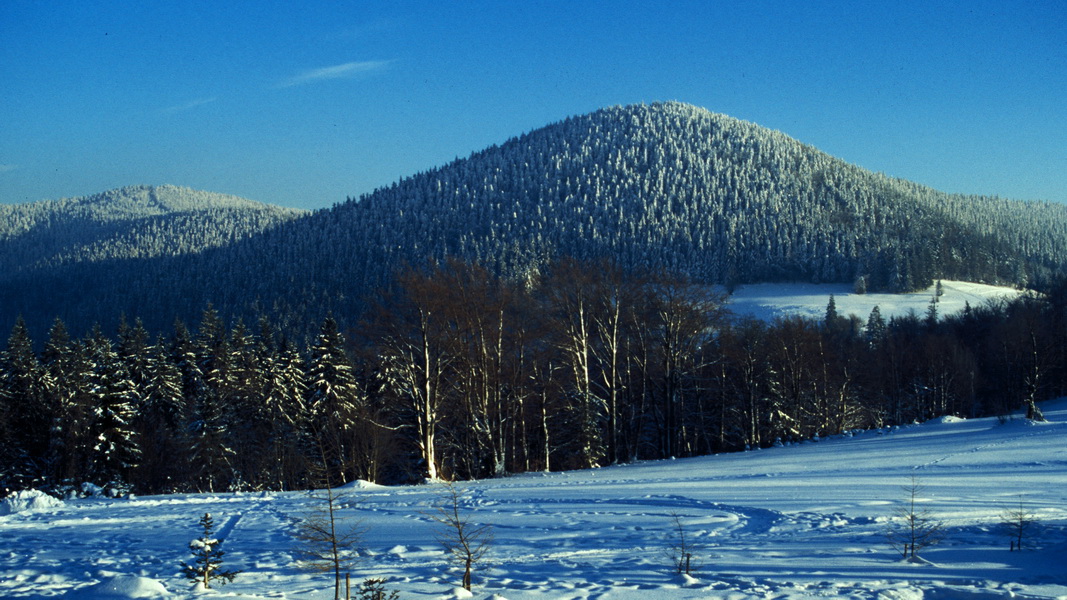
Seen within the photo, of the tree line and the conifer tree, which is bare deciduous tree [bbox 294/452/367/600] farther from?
the conifer tree

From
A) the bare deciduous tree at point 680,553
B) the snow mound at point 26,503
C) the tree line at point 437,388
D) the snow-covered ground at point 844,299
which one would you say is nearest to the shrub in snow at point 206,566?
the bare deciduous tree at point 680,553

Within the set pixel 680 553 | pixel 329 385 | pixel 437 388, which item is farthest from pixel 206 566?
pixel 329 385

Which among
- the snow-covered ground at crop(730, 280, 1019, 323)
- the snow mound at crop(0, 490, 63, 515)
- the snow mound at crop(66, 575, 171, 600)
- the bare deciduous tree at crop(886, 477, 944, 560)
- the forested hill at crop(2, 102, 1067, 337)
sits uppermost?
the forested hill at crop(2, 102, 1067, 337)

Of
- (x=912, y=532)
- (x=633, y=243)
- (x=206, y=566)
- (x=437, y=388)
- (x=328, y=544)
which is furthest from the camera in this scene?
(x=633, y=243)

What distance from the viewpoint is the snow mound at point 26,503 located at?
15.8 meters

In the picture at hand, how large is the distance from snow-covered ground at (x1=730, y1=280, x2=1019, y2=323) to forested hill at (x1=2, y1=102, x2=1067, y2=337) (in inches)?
170

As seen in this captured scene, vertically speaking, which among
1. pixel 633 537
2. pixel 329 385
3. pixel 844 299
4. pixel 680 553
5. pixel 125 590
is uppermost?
pixel 844 299

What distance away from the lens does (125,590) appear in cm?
850

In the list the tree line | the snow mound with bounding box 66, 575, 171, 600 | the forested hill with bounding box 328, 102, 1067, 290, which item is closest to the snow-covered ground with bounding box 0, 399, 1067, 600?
the snow mound with bounding box 66, 575, 171, 600

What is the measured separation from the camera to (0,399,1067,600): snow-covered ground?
860 centimetres

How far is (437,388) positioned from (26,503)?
44.0ft

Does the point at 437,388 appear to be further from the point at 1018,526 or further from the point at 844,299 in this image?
the point at 844,299

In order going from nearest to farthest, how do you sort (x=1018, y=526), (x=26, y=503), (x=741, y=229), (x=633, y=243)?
(x=1018, y=526) < (x=26, y=503) < (x=633, y=243) < (x=741, y=229)

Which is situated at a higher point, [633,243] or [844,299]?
[633,243]
